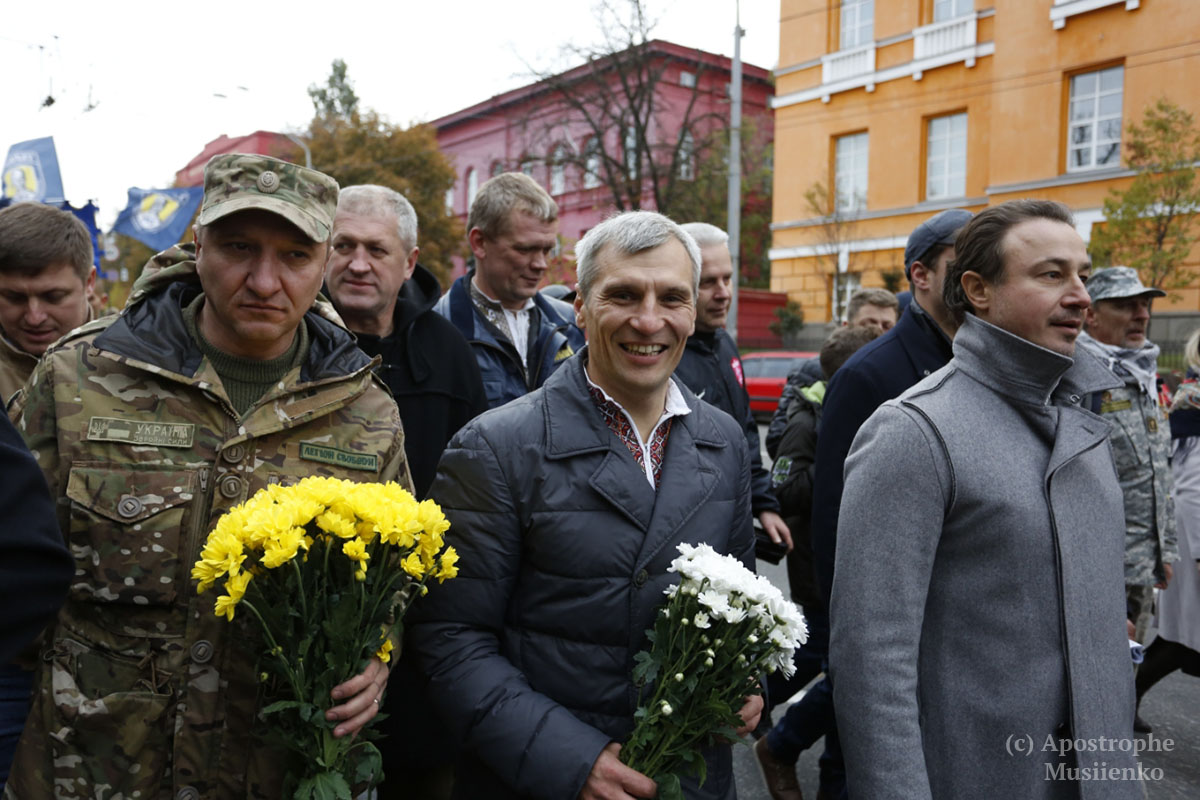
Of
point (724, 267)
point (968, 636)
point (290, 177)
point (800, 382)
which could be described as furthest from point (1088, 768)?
point (800, 382)

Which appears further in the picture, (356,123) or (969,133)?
(356,123)

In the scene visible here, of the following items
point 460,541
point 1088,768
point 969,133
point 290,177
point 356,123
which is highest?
point 356,123

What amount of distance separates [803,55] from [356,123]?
16.5 meters

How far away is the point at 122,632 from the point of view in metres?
2.06

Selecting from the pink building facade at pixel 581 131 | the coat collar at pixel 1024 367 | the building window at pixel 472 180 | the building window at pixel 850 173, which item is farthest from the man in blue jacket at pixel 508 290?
the building window at pixel 472 180

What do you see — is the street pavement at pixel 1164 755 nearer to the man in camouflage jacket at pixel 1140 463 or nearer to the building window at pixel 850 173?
the man in camouflage jacket at pixel 1140 463

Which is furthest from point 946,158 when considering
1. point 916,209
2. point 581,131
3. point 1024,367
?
point 1024,367

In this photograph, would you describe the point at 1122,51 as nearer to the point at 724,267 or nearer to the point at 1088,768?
the point at 724,267

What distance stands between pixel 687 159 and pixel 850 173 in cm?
517

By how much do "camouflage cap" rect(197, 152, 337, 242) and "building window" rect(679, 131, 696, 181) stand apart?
23825 mm

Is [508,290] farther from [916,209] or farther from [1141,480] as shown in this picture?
[916,209]

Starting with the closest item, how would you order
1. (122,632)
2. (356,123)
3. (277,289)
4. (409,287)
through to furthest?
(122,632)
(277,289)
(409,287)
(356,123)

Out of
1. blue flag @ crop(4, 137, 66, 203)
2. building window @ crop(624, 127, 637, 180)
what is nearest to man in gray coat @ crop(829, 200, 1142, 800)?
blue flag @ crop(4, 137, 66, 203)

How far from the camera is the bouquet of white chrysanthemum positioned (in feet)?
6.24
